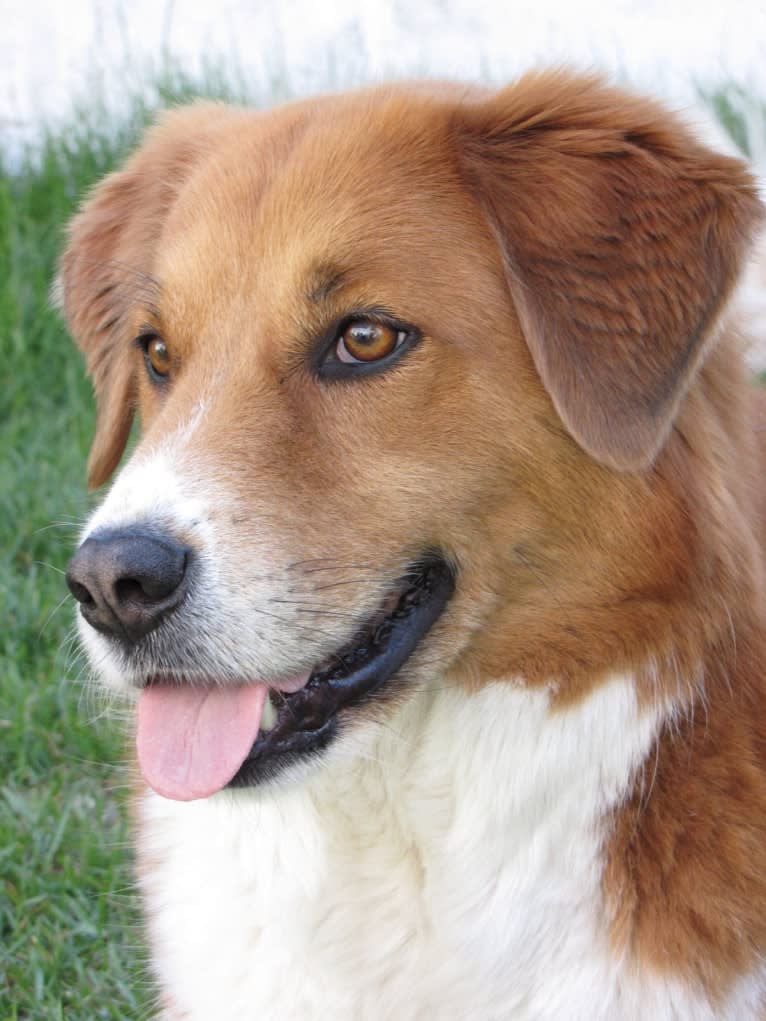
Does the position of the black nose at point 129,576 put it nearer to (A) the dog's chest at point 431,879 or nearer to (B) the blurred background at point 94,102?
(A) the dog's chest at point 431,879

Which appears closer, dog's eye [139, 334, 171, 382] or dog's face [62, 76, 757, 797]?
dog's face [62, 76, 757, 797]

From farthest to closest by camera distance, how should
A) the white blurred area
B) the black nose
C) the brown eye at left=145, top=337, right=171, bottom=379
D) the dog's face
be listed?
the white blurred area → the brown eye at left=145, top=337, right=171, bottom=379 → the dog's face → the black nose

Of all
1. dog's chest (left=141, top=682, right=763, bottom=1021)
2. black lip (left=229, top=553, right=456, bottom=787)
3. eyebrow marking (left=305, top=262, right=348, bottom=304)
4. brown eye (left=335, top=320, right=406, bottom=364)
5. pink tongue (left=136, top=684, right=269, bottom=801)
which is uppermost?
eyebrow marking (left=305, top=262, right=348, bottom=304)

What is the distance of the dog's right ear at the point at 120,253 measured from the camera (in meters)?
3.24

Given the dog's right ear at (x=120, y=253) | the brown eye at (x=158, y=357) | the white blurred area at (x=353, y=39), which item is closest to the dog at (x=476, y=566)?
the brown eye at (x=158, y=357)

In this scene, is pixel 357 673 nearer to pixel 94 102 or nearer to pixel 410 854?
pixel 410 854

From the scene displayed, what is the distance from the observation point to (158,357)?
2.97 m

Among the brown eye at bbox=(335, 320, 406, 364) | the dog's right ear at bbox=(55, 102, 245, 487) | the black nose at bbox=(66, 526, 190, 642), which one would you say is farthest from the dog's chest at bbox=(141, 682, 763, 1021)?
the dog's right ear at bbox=(55, 102, 245, 487)

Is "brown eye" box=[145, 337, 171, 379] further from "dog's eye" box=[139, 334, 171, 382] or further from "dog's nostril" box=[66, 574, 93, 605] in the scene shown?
"dog's nostril" box=[66, 574, 93, 605]

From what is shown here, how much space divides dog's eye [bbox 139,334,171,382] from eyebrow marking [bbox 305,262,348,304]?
39 cm

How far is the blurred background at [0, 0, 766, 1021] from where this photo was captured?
413 centimetres

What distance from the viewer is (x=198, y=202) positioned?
2922mm

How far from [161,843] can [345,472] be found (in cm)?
97

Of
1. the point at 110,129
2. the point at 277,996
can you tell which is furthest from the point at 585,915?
the point at 110,129
